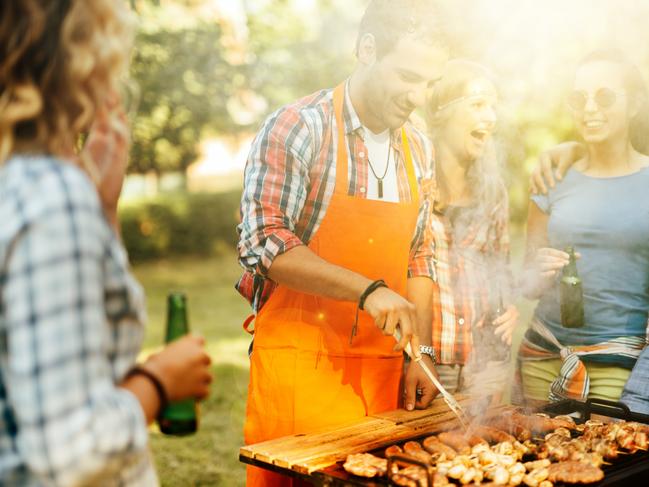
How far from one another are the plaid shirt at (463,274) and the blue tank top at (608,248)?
31 centimetres

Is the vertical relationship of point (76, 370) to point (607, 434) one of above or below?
above

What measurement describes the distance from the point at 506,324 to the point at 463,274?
364mm

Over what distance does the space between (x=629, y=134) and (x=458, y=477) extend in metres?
2.06

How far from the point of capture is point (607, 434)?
2.93 meters

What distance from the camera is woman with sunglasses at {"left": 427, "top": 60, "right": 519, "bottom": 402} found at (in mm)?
3709

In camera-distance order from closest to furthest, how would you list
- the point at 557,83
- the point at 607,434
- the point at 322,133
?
the point at 607,434
the point at 322,133
the point at 557,83

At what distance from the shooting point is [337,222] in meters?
3.12

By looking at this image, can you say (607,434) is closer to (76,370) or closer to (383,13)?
(383,13)

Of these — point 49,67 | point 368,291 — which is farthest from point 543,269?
point 49,67

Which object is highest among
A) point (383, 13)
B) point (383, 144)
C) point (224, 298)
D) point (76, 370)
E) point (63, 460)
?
point (383, 13)

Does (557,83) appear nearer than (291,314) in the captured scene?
No

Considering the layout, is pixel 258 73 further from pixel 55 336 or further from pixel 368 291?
pixel 55 336

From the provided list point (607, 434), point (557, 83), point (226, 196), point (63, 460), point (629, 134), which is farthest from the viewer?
point (226, 196)

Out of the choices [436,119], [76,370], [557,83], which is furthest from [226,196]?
[76,370]
